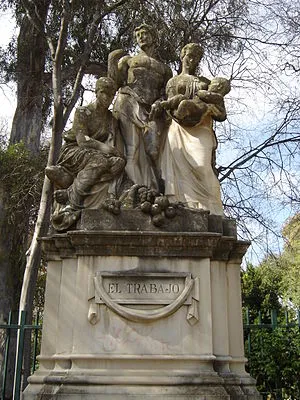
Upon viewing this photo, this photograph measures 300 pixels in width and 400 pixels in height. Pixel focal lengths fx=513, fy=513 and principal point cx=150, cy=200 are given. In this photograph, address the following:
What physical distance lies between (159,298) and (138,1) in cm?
945

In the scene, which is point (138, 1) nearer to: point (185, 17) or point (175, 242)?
point (185, 17)

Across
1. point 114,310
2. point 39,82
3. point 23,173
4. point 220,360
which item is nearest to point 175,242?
point 114,310

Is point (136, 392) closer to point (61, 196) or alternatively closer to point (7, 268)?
point (61, 196)

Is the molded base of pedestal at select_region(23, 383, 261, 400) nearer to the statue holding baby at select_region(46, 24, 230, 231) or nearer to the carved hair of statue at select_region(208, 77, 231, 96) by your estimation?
the statue holding baby at select_region(46, 24, 230, 231)

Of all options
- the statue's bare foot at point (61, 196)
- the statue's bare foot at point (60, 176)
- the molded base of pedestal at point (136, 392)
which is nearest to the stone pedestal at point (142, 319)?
the molded base of pedestal at point (136, 392)

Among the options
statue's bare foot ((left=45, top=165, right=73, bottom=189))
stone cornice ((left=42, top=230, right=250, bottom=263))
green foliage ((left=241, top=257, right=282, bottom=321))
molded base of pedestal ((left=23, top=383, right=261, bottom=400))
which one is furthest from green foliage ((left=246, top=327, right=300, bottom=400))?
green foliage ((left=241, top=257, right=282, bottom=321))

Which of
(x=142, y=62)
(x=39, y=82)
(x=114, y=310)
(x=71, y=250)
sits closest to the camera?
(x=114, y=310)

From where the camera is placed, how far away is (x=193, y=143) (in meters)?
6.04

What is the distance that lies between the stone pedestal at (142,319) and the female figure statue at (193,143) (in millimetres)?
450

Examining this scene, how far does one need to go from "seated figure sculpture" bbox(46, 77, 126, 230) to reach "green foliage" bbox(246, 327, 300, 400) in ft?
11.0

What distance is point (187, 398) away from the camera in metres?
4.71

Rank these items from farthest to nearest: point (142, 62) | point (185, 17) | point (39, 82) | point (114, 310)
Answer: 1. point (39, 82)
2. point (185, 17)
3. point (142, 62)
4. point (114, 310)

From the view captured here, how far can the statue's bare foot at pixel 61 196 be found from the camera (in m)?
5.80

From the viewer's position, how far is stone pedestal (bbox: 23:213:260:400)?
4.83m
